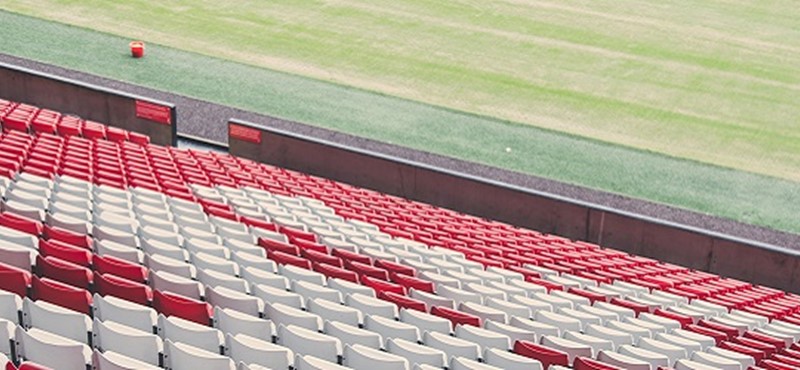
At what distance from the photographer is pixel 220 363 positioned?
6465 millimetres

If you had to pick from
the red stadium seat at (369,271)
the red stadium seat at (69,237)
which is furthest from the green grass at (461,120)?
the red stadium seat at (69,237)

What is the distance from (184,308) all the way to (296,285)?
1.44 meters

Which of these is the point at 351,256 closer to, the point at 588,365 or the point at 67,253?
the point at 67,253

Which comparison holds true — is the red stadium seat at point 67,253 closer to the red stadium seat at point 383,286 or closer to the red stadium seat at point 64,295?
the red stadium seat at point 64,295

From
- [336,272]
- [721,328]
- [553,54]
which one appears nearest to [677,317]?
[721,328]

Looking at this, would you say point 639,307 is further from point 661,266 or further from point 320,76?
point 320,76

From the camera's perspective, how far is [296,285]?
8953mm

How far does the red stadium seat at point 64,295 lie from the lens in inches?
290

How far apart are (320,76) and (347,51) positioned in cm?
145

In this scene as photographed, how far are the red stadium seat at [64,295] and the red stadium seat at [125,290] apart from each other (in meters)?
0.38

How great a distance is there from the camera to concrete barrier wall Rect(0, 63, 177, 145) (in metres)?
16.7

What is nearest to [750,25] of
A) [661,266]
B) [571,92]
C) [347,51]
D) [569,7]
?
[569,7]

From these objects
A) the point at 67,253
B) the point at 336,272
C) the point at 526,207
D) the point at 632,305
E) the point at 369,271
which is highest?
the point at 67,253

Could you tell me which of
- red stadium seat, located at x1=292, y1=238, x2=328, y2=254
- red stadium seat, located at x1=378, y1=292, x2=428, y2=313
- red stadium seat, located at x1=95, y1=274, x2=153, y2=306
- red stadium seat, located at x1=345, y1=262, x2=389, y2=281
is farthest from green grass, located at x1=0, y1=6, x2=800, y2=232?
red stadium seat, located at x1=95, y1=274, x2=153, y2=306
